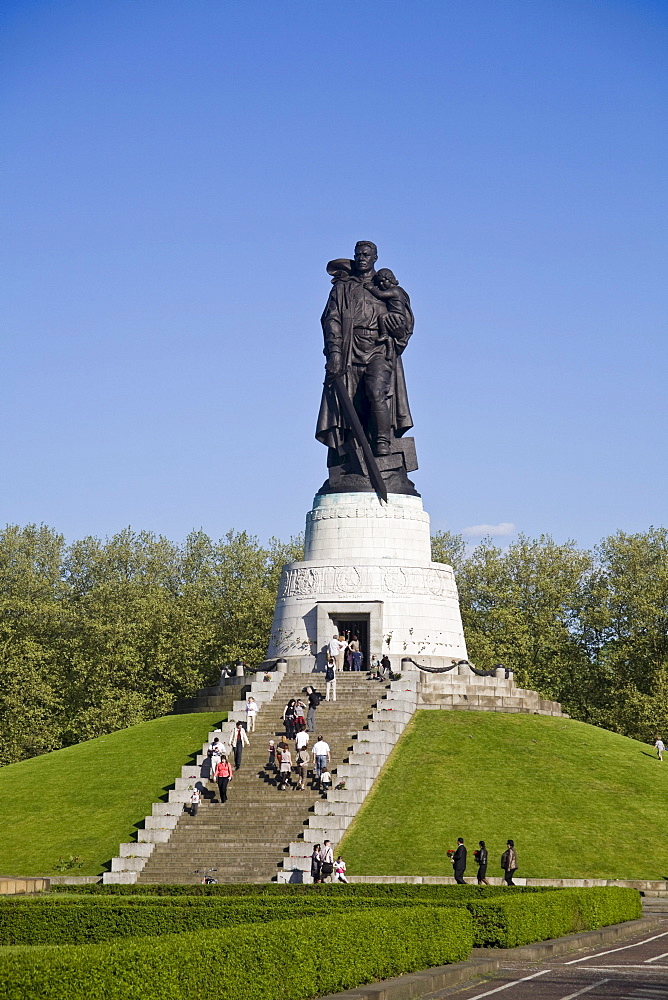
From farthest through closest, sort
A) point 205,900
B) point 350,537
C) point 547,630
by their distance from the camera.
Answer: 1. point 547,630
2. point 350,537
3. point 205,900

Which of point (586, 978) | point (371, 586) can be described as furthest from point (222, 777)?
point (586, 978)

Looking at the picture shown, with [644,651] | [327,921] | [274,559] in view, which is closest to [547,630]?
[644,651]

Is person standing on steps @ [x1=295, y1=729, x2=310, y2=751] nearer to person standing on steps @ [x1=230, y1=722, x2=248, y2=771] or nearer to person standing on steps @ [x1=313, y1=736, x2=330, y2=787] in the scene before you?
person standing on steps @ [x1=313, y1=736, x2=330, y2=787]

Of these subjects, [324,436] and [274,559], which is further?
[274,559]

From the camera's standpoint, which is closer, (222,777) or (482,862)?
(482,862)

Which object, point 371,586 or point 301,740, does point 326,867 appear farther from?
point 371,586

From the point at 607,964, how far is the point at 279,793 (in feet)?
52.7

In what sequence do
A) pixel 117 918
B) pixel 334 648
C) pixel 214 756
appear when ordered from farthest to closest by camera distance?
pixel 334 648 → pixel 214 756 → pixel 117 918

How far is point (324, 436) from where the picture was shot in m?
51.6

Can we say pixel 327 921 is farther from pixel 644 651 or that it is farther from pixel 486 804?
pixel 644 651

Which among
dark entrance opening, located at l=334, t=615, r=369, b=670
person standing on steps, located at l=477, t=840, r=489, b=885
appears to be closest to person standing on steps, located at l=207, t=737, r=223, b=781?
person standing on steps, located at l=477, t=840, r=489, b=885

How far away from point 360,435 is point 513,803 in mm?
18835

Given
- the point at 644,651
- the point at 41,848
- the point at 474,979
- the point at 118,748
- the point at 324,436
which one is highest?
the point at 324,436

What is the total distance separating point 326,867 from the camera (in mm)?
30062
